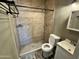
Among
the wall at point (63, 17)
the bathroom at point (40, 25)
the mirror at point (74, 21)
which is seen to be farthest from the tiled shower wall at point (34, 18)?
the mirror at point (74, 21)

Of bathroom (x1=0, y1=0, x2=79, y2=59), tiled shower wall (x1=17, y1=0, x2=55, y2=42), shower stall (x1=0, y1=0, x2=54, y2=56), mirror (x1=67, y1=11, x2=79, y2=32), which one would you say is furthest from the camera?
tiled shower wall (x1=17, y1=0, x2=55, y2=42)

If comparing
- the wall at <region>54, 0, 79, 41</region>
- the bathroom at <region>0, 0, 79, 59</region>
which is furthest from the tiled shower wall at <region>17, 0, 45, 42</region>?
the wall at <region>54, 0, 79, 41</region>

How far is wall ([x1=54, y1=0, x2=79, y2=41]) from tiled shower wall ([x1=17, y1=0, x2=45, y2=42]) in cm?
87

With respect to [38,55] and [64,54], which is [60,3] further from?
[38,55]

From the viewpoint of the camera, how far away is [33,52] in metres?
2.61

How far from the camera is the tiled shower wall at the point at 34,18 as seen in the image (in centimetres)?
265

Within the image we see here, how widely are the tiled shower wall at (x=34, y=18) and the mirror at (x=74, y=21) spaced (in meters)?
1.51

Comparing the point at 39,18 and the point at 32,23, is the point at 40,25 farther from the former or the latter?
the point at 32,23

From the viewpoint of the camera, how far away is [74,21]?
1.80 metres

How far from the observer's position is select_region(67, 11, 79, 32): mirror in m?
1.71

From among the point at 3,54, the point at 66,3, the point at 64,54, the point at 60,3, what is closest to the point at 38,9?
the point at 60,3

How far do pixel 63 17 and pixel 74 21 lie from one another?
441mm

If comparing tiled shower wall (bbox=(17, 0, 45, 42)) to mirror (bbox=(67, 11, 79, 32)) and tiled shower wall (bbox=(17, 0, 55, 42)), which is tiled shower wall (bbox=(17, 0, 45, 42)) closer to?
tiled shower wall (bbox=(17, 0, 55, 42))

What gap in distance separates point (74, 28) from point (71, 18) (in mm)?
302
